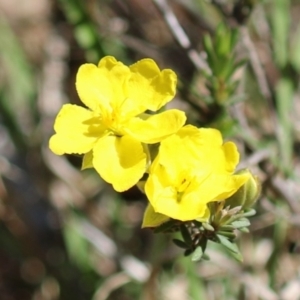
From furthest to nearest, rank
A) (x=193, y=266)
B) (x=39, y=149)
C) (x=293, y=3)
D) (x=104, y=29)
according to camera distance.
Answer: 1. (x=293, y=3)
2. (x=39, y=149)
3. (x=104, y=29)
4. (x=193, y=266)

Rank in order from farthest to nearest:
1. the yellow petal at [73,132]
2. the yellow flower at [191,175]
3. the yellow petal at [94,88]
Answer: the yellow petal at [94,88] → the yellow petal at [73,132] → the yellow flower at [191,175]

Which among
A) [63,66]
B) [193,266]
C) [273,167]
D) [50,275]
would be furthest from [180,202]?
[63,66]

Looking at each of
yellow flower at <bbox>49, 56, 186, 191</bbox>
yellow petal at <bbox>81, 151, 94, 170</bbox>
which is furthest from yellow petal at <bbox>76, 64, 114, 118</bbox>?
yellow petal at <bbox>81, 151, 94, 170</bbox>

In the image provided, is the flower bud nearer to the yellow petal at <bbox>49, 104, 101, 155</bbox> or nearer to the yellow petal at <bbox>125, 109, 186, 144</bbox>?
the yellow petal at <bbox>125, 109, 186, 144</bbox>

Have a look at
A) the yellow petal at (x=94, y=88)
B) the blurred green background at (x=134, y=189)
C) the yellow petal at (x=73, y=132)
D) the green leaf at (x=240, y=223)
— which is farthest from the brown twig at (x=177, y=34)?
the green leaf at (x=240, y=223)

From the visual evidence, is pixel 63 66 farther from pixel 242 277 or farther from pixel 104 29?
pixel 242 277

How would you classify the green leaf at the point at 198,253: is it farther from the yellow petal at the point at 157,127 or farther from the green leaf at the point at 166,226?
the yellow petal at the point at 157,127

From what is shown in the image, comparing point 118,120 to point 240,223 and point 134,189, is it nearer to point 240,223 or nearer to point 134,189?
point 240,223
